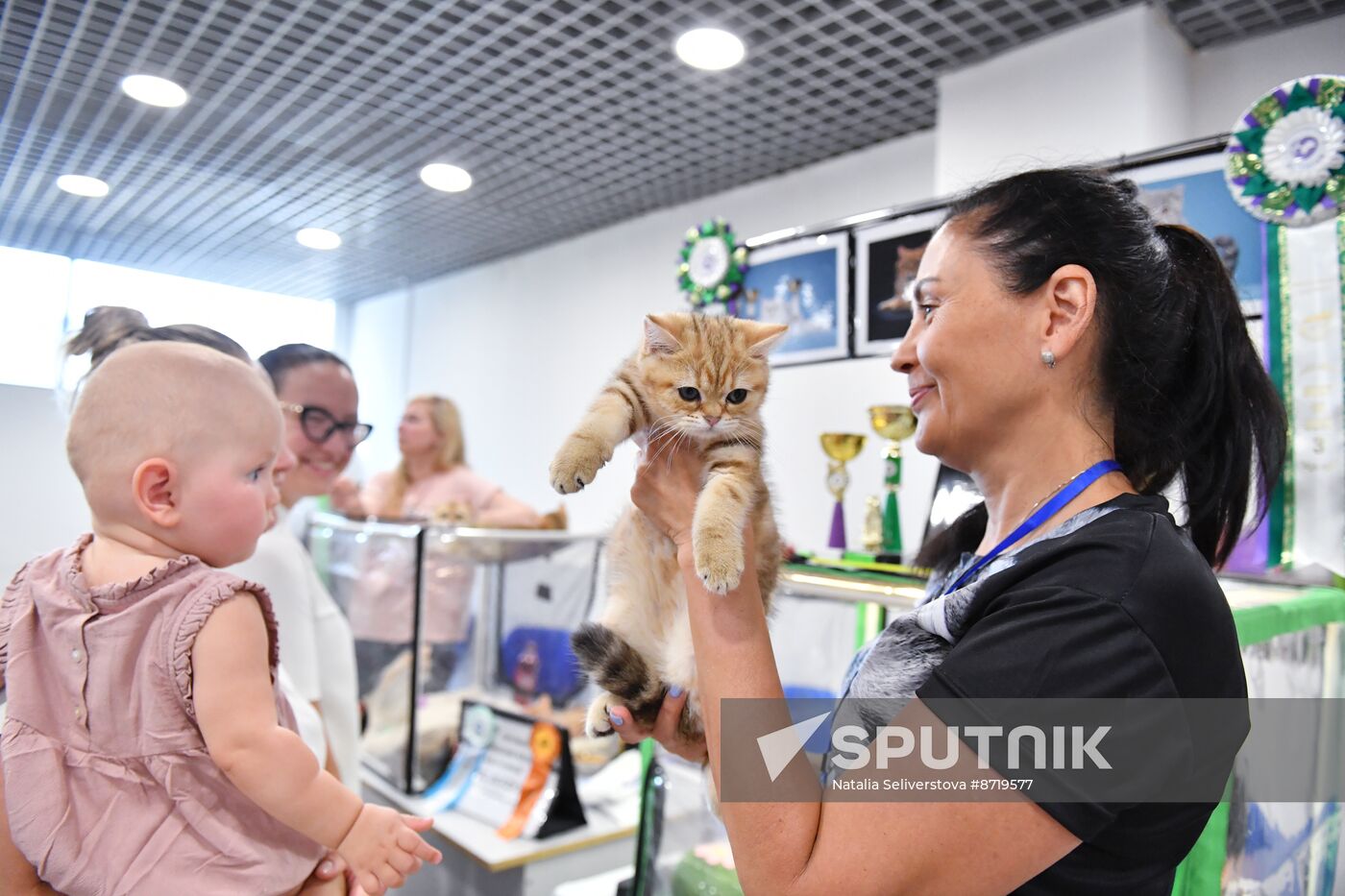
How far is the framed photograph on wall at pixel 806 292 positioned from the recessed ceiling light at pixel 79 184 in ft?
5.79

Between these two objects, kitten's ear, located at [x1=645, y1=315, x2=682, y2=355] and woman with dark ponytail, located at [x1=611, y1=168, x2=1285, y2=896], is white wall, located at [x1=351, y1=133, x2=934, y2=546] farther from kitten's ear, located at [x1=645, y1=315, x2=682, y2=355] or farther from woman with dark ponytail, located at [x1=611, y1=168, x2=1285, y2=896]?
woman with dark ponytail, located at [x1=611, y1=168, x2=1285, y2=896]

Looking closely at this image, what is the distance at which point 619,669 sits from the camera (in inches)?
37.4

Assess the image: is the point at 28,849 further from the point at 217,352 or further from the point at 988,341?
the point at 988,341

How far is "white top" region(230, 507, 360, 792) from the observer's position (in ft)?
4.63

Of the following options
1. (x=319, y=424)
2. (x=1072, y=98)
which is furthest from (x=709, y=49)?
(x=319, y=424)

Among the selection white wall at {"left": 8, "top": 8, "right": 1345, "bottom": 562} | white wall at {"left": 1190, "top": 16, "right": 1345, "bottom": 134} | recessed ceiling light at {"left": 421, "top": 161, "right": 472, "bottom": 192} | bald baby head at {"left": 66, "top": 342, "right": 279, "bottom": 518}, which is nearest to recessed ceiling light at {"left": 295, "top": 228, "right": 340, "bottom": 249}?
white wall at {"left": 8, "top": 8, "right": 1345, "bottom": 562}

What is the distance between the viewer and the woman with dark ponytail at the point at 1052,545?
66 centimetres

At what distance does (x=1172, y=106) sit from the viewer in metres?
2.33

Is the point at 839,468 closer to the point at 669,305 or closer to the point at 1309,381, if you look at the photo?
the point at 1309,381

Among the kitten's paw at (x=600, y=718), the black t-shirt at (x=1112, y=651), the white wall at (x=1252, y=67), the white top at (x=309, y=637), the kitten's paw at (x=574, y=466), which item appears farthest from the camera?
the white wall at (x=1252, y=67)

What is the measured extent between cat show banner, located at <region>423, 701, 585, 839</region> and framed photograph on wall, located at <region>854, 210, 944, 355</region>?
60.5 inches

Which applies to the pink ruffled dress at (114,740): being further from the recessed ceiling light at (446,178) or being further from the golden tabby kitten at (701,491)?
the recessed ceiling light at (446,178)

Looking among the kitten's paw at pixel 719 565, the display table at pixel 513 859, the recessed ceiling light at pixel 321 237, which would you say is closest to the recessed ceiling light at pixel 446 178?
the recessed ceiling light at pixel 321 237

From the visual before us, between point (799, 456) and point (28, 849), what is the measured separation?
290cm
